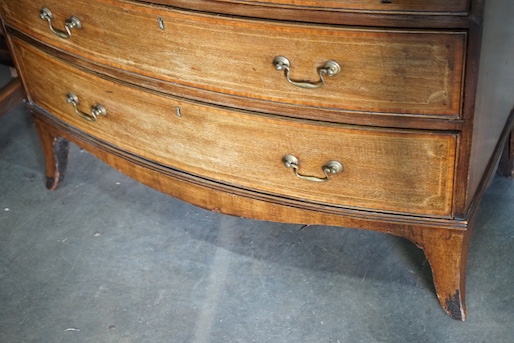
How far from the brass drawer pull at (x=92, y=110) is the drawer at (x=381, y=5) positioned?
0.61 metres

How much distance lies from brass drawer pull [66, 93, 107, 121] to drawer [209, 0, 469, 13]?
0.61 m

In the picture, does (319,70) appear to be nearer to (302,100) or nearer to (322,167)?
(302,100)

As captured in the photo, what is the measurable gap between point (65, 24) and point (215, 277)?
72 cm

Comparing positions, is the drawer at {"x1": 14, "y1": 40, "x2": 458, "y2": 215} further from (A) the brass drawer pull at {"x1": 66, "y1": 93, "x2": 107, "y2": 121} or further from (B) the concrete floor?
(B) the concrete floor

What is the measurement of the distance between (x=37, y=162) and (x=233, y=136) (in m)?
0.99

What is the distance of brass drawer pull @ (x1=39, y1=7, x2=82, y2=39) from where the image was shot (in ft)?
5.37

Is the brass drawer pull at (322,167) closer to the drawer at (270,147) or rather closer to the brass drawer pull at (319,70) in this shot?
the drawer at (270,147)

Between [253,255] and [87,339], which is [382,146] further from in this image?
[87,339]

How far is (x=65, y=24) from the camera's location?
1663mm

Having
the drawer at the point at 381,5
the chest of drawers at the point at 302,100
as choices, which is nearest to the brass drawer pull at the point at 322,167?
the chest of drawers at the point at 302,100

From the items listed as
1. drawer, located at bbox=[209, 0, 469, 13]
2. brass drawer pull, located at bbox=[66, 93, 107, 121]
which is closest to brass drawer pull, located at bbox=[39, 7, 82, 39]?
brass drawer pull, located at bbox=[66, 93, 107, 121]

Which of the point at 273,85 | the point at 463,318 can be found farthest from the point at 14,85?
the point at 463,318

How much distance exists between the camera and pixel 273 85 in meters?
1.44

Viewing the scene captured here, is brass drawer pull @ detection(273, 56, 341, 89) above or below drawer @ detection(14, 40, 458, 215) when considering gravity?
above
